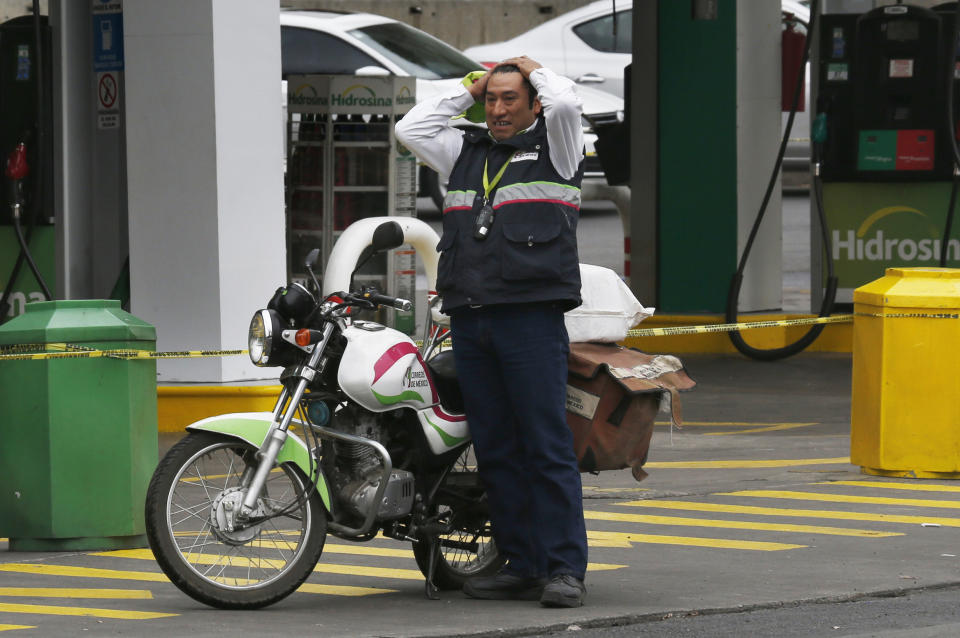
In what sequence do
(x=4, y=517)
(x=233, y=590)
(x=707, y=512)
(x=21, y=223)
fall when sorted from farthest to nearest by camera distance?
(x=21, y=223)
(x=707, y=512)
(x=4, y=517)
(x=233, y=590)

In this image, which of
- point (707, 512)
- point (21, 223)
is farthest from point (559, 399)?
point (21, 223)

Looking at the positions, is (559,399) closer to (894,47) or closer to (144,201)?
(144,201)

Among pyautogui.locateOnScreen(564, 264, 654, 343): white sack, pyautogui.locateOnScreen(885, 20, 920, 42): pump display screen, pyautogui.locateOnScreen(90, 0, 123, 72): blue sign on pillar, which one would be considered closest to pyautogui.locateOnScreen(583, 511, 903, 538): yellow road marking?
pyautogui.locateOnScreen(564, 264, 654, 343): white sack

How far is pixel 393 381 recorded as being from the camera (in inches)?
259

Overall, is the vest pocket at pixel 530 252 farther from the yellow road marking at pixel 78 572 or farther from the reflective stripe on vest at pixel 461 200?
the yellow road marking at pixel 78 572

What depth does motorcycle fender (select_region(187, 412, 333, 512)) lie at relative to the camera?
6.51 metres

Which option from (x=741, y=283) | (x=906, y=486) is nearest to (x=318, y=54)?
(x=741, y=283)

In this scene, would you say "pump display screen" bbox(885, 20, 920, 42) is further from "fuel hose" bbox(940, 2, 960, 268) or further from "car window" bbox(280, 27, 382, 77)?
"car window" bbox(280, 27, 382, 77)

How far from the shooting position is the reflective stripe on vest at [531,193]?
6.59 m

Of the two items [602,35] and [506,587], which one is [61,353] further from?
[602,35]

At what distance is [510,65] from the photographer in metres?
6.75

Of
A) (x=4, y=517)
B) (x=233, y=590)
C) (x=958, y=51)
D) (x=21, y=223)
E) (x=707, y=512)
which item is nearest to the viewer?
(x=233, y=590)

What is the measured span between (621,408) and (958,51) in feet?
25.9

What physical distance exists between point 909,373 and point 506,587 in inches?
126
